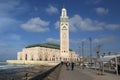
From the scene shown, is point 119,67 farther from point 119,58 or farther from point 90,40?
point 90,40

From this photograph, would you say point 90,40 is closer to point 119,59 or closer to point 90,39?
point 90,39

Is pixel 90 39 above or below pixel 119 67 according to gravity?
above

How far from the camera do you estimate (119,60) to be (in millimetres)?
44688

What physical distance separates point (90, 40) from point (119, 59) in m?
36.4

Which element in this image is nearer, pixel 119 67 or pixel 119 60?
pixel 119 67

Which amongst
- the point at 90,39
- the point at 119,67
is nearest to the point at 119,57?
the point at 119,67

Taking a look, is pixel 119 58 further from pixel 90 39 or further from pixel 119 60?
pixel 90 39

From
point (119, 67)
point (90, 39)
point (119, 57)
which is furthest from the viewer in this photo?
point (90, 39)

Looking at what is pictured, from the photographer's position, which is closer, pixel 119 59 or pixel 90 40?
pixel 119 59

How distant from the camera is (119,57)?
43.9 meters

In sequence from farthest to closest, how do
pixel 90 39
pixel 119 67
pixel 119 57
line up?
pixel 90 39 → pixel 119 57 → pixel 119 67

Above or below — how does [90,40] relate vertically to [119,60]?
above

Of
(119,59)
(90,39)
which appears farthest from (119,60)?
(90,39)

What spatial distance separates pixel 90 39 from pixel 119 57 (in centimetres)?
3718
